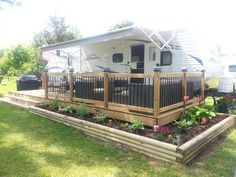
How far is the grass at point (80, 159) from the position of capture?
11.1 feet

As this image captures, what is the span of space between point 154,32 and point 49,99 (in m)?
4.19

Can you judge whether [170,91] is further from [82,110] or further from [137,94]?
[82,110]

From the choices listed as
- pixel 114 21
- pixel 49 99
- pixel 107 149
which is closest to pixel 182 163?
pixel 107 149

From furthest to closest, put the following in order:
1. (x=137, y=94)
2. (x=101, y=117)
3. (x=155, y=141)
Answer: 1. (x=101, y=117)
2. (x=137, y=94)
3. (x=155, y=141)

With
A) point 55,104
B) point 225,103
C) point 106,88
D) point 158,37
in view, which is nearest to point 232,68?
point 158,37

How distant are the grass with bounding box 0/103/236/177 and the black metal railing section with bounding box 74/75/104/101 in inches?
47.0

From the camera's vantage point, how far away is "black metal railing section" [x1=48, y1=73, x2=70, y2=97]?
7.39 meters

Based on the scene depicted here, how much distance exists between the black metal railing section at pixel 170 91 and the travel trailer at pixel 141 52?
6.91ft

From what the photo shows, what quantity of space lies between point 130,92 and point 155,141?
1.54 m

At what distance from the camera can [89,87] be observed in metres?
6.15

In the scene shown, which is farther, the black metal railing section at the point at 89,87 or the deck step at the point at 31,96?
the deck step at the point at 31,96

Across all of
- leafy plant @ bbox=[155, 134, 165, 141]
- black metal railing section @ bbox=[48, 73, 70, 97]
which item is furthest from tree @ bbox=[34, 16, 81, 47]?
leafy plant @ bbox=[155, 134, 165, 141]

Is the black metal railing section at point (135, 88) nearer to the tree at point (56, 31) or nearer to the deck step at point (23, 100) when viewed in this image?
the deck step at point (23, 100)

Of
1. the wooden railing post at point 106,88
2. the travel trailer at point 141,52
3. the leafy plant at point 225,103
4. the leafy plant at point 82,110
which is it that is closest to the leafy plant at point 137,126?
the wooden railing post at point 106,88
